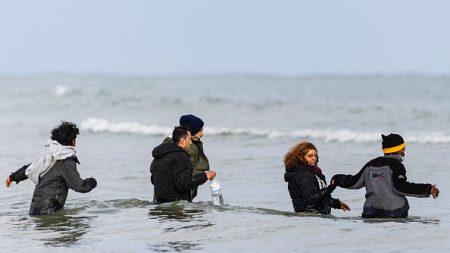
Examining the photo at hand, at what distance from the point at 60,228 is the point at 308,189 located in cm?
264

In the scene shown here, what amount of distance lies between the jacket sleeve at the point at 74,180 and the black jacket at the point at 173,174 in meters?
0.83

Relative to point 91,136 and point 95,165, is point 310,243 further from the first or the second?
point 91,136

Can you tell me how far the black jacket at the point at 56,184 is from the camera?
9.93 metres

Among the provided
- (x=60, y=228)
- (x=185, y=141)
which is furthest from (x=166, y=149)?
(x=60, y=228)

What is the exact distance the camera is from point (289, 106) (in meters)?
40.8

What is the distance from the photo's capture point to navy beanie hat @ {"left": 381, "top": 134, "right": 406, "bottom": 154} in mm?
9469

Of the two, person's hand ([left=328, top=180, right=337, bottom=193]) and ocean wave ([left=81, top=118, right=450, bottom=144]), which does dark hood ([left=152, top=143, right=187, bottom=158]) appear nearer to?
person's hand ([left=328, top=180, right=337, bottom=193])

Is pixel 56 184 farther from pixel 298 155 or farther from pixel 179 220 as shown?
pixel 298 155

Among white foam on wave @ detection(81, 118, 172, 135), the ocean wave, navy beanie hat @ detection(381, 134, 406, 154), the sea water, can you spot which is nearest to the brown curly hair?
the sea water

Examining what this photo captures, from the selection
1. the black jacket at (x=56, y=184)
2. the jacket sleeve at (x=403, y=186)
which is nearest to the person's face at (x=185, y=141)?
the black jacket at (x=56, y=184)

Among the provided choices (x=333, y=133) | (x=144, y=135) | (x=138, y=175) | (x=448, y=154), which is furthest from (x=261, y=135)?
(x=138, y=175)

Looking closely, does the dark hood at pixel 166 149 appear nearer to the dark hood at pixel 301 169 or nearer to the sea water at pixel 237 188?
the sea water at pixel 237 188

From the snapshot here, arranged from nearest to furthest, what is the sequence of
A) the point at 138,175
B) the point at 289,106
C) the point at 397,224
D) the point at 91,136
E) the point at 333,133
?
the point at 397,224 → the point at 138,175 → the point at 333,133 → the point at 91,136 → the point at 289,106

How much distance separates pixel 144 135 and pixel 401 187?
2020 cm
